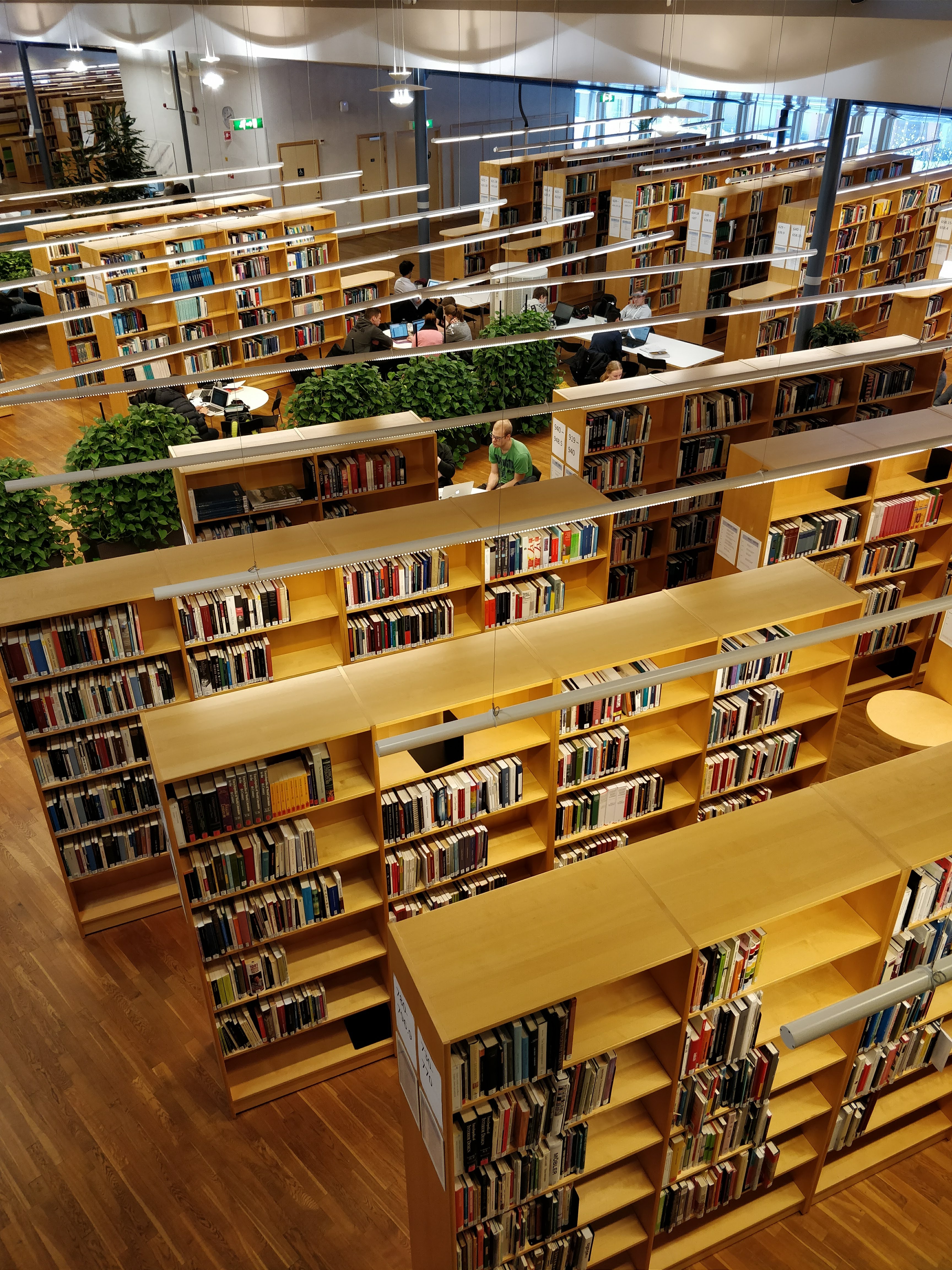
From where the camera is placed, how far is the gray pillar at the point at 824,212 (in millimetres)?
10172

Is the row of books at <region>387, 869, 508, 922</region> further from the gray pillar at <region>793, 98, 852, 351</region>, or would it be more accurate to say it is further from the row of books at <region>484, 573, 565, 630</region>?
the gray pillar at <region>793, 98, 852, 351</region>

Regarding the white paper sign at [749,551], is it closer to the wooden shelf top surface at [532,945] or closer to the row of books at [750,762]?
the row of books at [750,762]

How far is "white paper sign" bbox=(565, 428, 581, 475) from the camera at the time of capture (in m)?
7.88

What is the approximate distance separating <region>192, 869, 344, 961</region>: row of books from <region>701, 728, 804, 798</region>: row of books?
2.18 meters

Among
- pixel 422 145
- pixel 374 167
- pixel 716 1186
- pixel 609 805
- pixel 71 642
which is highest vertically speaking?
pixel 422 145

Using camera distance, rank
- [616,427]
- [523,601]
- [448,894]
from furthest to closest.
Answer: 1. [616,427]
2. [523,601]
3. [448,894]

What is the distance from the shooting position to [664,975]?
3.65 m

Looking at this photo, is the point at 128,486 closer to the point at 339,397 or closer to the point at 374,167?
the point at 339,397

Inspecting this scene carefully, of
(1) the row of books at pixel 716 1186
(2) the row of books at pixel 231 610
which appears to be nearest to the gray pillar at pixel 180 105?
(2) the row of books at pixel 231 610

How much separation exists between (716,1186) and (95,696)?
391cm

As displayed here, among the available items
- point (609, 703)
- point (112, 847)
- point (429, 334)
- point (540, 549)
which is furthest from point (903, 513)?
point (429, 334)

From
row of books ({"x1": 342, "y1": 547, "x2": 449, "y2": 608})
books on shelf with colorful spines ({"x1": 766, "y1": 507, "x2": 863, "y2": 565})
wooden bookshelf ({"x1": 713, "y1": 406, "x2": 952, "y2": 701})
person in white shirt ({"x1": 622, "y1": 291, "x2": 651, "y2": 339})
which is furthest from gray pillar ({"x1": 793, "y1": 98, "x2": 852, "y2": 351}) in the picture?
row of books ({"x1": 342, "y1": 547, "x2": 449, "y2": 608})

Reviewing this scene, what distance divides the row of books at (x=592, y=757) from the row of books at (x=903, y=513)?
2.95 metres

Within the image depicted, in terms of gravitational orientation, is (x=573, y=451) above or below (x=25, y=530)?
above
